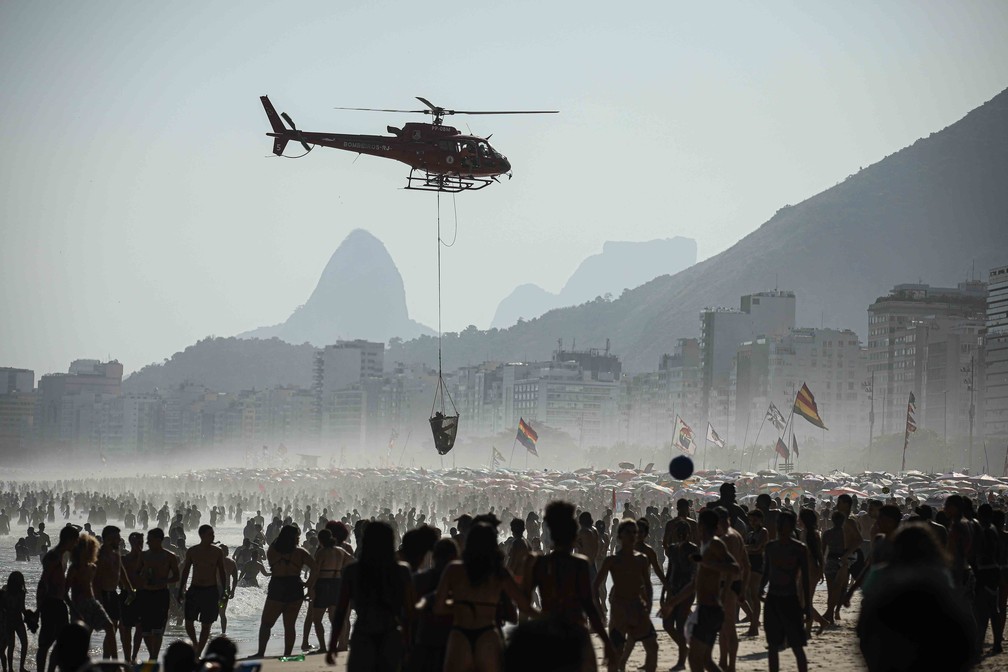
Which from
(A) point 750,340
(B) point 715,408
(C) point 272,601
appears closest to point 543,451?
(B) point 715,408

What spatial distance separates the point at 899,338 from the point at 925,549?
154 meters

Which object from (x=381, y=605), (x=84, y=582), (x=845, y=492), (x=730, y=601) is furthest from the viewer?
(x=845, y=492)

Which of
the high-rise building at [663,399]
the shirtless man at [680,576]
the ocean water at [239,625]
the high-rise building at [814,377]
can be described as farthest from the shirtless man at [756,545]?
the high-rise building at [663,399]

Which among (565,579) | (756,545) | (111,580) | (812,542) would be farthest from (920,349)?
(565,579)

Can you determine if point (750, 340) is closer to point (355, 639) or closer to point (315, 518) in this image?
point (315, 518)

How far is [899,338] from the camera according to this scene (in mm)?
152500

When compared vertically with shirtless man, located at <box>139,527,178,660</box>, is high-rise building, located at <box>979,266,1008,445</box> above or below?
above

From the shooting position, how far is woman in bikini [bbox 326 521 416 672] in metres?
7.09

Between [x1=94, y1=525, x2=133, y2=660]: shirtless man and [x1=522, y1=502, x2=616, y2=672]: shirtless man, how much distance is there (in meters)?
5.44

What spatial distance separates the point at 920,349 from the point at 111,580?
146504 millimetres

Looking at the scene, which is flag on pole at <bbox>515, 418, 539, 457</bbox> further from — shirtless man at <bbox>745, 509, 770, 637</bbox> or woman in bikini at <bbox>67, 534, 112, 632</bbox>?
woman in bikini at <bbox>67, 534, 112, 632</bbox>

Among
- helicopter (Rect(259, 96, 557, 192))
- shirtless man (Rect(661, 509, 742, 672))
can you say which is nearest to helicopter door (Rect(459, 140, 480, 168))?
helicopter (Rect(259, 96, 557, 192))

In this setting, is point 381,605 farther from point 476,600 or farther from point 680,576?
point 680,576

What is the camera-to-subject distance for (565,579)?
718 centimetres
